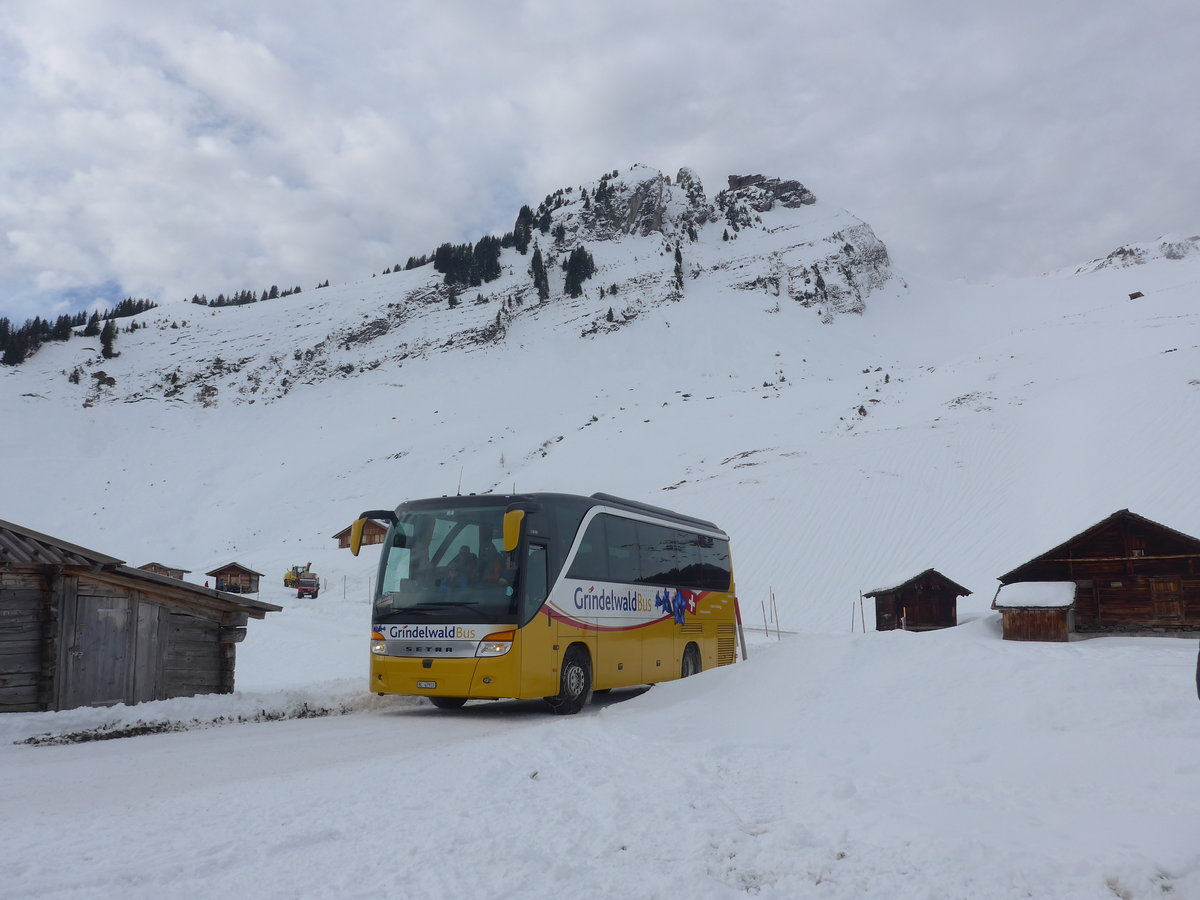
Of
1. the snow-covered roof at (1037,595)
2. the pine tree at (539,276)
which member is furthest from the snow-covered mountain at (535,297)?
the snow-covered roof at (1037,595)

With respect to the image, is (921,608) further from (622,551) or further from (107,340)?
(107,340)

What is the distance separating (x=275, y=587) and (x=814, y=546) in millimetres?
30142

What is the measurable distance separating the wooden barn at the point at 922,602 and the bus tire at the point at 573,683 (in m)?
17.9

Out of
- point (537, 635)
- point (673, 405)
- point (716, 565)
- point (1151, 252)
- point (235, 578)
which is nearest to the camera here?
point (537, 635)

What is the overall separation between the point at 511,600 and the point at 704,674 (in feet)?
10.6

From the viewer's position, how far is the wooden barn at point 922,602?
91.1ft

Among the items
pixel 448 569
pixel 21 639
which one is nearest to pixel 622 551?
pixel 448 569

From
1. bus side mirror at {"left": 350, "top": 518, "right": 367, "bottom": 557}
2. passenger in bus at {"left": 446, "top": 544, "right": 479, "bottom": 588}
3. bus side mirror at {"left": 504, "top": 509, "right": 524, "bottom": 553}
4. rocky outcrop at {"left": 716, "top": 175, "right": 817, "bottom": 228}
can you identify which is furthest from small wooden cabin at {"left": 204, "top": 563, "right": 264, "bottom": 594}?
rocky outcrop at {"left": 716, "top": 175, "right": 817, "bottom": 228}

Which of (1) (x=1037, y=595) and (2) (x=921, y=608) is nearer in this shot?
(1) (x=1037, y=595)

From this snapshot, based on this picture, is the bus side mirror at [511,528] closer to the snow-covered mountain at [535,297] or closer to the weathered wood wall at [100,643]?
the weathered wood wall at [100,643]

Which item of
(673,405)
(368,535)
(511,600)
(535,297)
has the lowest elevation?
(511,600)

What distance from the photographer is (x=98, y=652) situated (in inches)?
489

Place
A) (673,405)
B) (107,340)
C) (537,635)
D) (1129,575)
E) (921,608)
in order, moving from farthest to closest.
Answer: (107,340)
(673,405)
(921,608)
(1129,575)
(537,635)

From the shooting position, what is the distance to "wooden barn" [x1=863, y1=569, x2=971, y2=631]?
2777 centimetres
